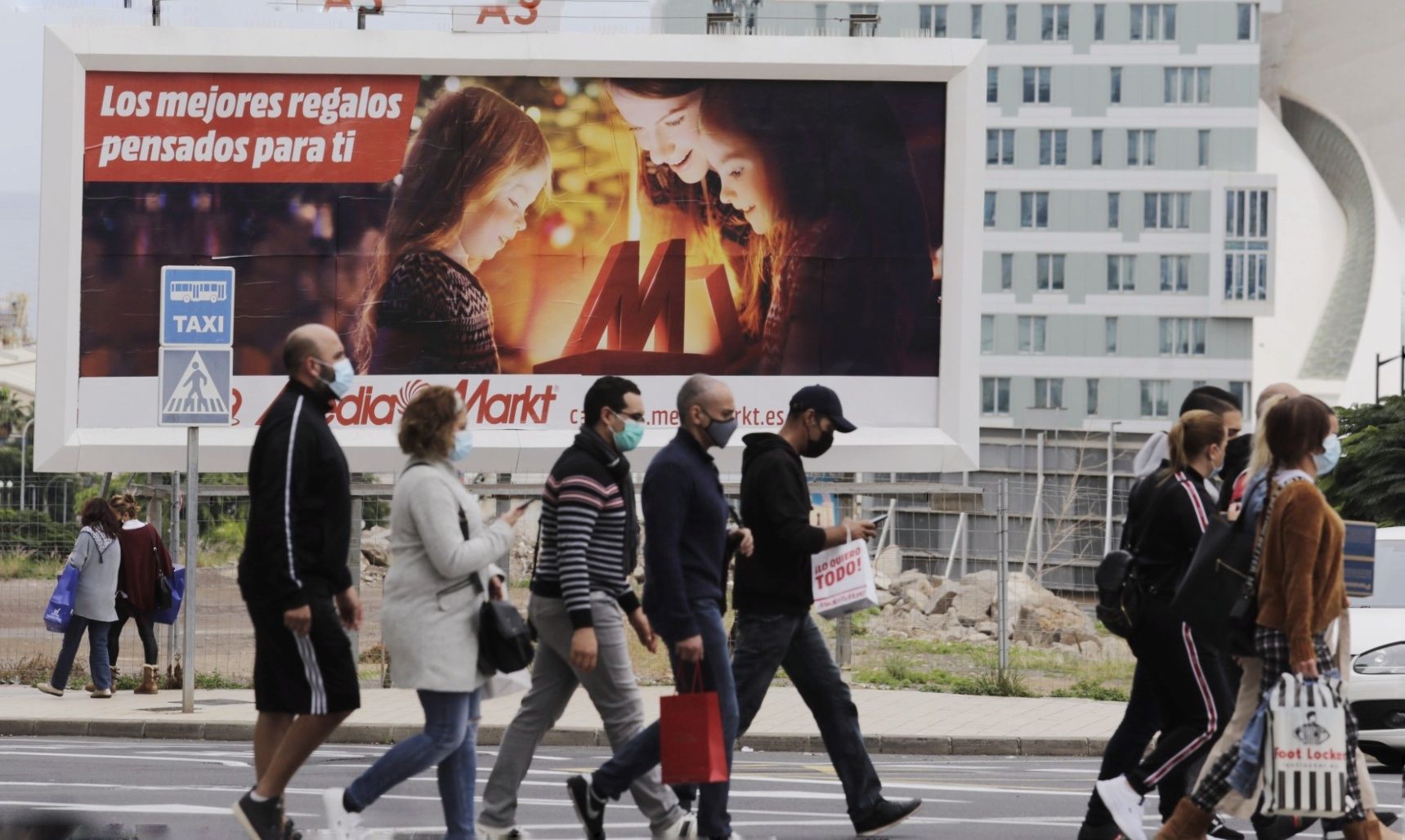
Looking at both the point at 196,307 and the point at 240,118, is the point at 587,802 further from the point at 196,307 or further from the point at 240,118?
A: the point at 240,118

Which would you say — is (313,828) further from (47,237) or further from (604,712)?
(47,237)

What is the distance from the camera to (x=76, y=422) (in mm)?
18672

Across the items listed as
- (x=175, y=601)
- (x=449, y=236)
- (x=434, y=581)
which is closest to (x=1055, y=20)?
(x=449, y=236)

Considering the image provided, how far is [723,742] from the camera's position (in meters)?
8.16

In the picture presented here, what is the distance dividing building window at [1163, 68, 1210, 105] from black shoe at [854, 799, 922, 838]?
83333mm

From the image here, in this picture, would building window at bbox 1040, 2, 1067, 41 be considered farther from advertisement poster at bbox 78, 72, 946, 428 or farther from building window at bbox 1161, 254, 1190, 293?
advertisement poster at bbox 78, 72, 946, 428

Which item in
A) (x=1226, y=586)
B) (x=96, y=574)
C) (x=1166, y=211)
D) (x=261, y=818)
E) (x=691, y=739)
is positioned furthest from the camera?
(x=1166, y=211)

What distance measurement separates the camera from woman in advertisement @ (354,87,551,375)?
18859mm

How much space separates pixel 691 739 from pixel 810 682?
1118mm

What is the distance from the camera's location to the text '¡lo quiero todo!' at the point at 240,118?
18984 millimetres

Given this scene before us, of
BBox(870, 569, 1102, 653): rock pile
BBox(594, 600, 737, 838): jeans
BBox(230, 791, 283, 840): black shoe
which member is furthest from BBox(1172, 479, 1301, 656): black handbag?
BBox(870, 569, 1102, 653): rock pile

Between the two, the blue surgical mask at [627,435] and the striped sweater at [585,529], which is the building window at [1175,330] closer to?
the blue surgical mask at [627,435]

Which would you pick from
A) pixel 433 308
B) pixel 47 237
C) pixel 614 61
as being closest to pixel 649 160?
pixel 614 61

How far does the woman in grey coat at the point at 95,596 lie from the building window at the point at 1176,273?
7704cm
